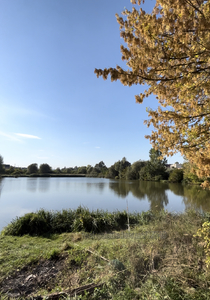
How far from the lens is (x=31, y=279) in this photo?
3150mm

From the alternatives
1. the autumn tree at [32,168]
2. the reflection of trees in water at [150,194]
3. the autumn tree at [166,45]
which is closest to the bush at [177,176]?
the reflection of trees in water at [150,194]

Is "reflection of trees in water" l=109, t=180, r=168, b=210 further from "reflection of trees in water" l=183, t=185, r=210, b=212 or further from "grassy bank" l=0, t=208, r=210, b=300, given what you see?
"grassy bank" l=0, t=208, r=210, b=300

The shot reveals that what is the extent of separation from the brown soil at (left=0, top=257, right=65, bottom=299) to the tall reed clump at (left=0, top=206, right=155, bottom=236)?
3.77 meters

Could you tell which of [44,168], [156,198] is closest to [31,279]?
[156,198]

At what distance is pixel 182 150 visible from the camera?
14.2ft

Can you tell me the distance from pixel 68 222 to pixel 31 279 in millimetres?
4897

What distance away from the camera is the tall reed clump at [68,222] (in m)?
7.15

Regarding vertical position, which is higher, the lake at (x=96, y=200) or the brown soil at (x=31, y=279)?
the brown soil at (x=31, y=279)

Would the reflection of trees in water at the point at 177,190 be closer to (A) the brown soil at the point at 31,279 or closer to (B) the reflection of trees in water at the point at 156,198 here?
(B) the reflection of trees in water at the point at 156,198

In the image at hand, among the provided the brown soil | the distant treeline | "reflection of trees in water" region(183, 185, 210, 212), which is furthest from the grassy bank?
the distant treeline

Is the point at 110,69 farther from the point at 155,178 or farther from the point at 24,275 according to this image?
the point at 155,178

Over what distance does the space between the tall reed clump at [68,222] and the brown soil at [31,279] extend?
148 inches

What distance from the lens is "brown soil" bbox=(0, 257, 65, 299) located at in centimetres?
280

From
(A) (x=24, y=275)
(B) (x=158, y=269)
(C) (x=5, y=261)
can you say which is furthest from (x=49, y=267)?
(B) (x=158, y=269)
